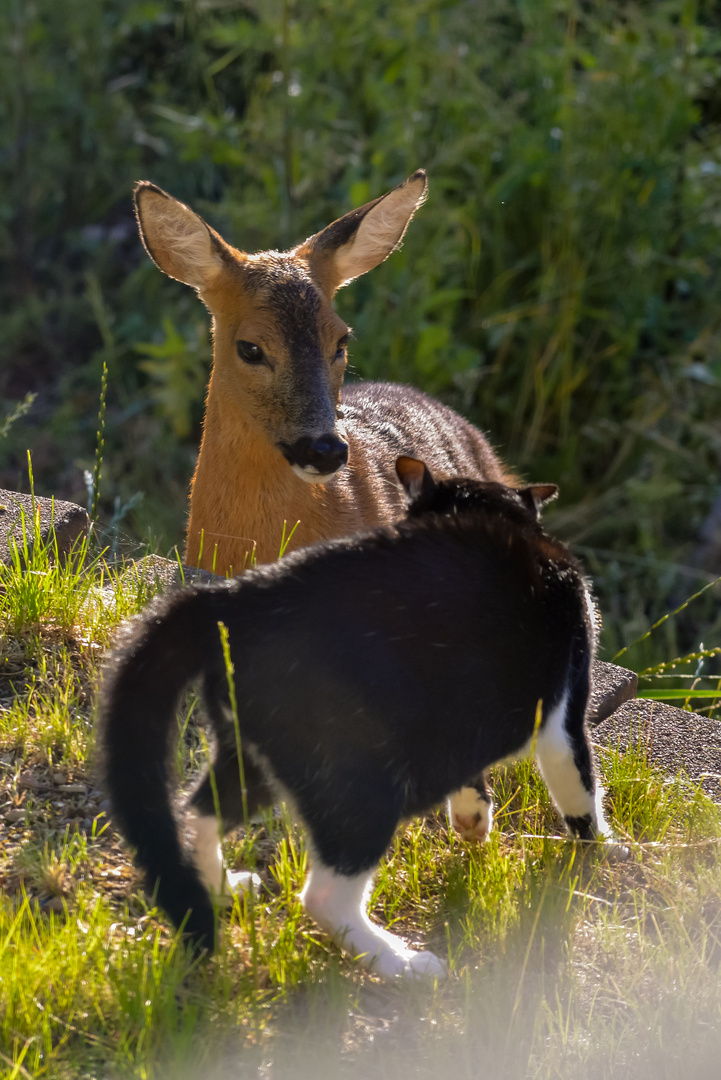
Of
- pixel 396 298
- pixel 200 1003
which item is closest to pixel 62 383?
pixel 396 298

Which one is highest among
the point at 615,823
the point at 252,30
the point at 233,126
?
the point at 252,30

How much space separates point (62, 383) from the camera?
7617 millimetres

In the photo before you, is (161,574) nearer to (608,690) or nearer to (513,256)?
(608,690)

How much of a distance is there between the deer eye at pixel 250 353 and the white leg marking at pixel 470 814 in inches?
65.9

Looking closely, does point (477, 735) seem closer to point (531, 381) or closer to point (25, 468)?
point (531, 381)

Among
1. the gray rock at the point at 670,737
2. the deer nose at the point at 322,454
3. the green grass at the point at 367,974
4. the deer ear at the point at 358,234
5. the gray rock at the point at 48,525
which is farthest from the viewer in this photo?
the deer ear at the point at 358,234

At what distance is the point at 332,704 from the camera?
240 cm

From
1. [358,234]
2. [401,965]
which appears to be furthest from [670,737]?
[358,234]

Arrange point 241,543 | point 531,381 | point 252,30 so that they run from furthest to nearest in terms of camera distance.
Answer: point 531,381 < point 252,30 < point 241,543

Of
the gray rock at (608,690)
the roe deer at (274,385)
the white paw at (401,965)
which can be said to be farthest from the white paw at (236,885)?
the roe deer at (274,385)

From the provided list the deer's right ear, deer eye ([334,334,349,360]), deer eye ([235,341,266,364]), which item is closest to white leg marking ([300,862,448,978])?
deer eye ([235,341,266,364])

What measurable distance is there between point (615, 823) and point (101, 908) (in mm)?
1295

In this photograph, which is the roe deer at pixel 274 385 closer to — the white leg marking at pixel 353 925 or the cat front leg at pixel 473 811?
the cat front leg at pixel 473 811

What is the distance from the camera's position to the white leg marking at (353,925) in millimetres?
2428
